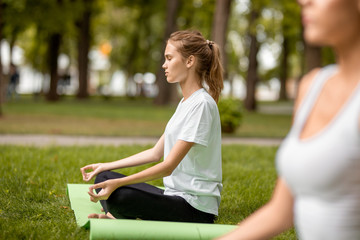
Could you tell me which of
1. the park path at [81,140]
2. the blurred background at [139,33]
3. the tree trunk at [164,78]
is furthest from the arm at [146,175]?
the tree trunk at [164,78]

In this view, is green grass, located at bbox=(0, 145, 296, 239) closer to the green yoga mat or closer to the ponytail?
the green yoga mat

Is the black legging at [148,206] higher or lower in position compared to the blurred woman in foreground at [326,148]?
lower

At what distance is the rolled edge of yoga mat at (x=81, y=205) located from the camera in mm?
4090

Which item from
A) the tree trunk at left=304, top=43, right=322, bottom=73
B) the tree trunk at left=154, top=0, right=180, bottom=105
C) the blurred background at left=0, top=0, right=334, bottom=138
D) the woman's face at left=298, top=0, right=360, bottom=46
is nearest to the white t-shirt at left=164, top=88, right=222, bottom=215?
the woman's face at left=298, top=0, right=360, bottom=46

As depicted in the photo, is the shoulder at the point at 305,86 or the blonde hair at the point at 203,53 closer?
the shoulder at the point at 305,86

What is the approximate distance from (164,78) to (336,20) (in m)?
24.4

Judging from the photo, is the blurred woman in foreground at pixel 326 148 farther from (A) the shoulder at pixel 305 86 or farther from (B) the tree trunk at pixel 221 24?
(B) the tree trunk at pixel 221 24

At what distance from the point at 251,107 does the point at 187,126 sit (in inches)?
920

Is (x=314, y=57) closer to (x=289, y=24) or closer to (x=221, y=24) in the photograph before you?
(x=221, y=24)

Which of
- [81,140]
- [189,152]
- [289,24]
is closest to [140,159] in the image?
[189,152]

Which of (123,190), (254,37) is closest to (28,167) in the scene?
(123,190)

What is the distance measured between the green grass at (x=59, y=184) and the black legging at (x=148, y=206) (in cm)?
35

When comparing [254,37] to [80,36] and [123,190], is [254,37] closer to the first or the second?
[80,36]

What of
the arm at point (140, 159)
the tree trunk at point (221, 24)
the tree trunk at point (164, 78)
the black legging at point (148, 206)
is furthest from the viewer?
the tree trunk at point (164, 78)
